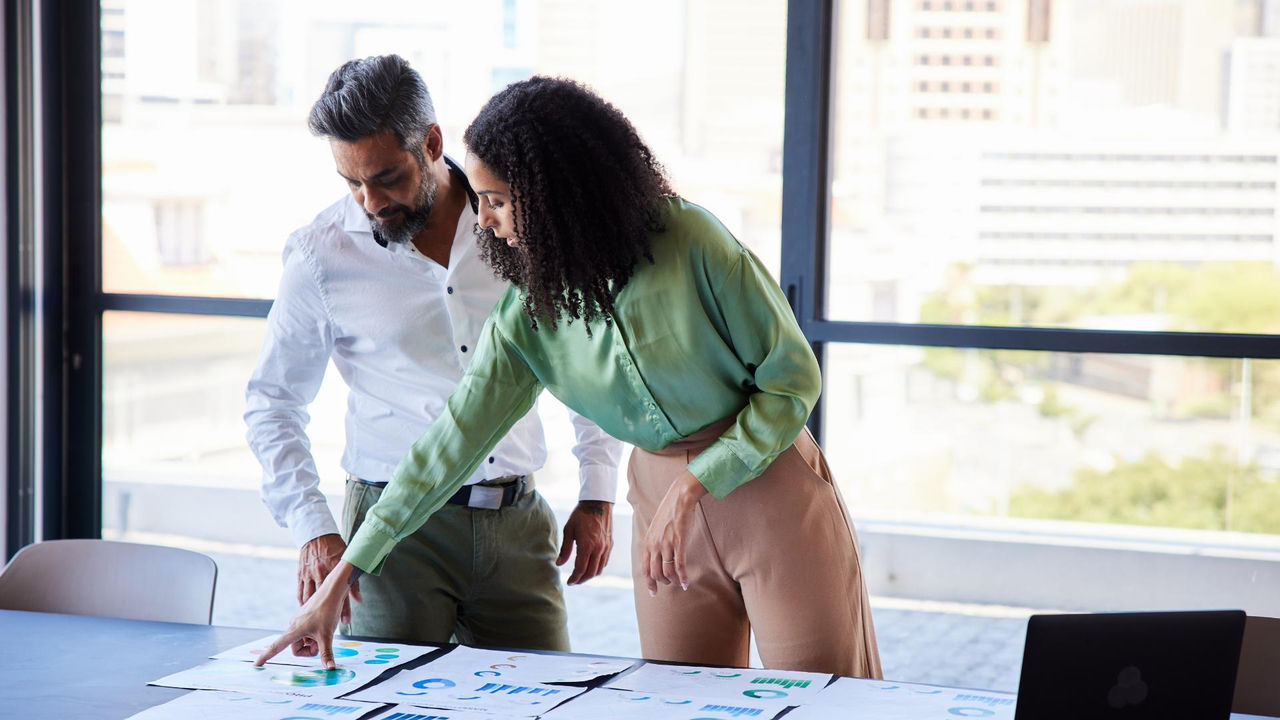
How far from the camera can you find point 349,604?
7.09 feet

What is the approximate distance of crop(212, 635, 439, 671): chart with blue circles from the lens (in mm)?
1935

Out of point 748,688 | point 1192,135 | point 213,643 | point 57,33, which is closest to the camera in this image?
point 748,688

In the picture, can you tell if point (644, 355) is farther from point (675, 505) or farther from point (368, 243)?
point (368, 243)

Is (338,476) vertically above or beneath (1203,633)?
beneath

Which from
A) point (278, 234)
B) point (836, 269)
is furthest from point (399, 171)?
point (278, 234)

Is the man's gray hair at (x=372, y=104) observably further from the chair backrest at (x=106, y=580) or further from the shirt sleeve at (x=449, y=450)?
the chair backrest at (x=106, y=580)

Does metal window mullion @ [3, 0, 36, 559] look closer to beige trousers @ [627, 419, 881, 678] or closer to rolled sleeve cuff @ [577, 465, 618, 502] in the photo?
rolled sleeve cuff @ [577, 465, 618, 502]

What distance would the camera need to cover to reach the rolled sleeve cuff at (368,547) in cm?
199

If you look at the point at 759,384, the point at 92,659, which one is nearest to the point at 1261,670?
the point at 759,384

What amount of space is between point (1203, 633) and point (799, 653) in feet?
2.10

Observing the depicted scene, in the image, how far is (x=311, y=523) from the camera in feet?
7.22

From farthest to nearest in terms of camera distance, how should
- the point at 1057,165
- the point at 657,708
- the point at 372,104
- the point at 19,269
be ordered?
the point at 19,269 < the point at 1057,165 < the point at 372,104 < the point at 657,708

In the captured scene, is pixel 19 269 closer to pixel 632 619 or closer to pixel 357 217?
pixel 357 217

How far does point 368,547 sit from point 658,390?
0.52m
